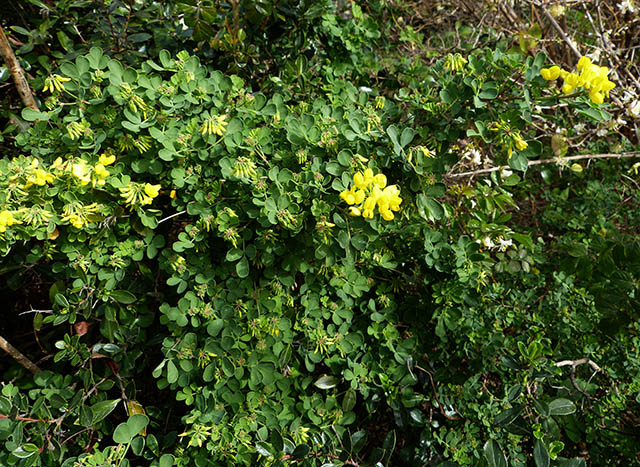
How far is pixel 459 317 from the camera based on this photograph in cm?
175

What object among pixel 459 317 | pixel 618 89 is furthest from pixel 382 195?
pixel 618 89

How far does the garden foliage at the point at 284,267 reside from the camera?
1.42 meters

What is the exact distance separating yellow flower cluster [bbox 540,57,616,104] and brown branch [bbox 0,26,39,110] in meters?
1.68

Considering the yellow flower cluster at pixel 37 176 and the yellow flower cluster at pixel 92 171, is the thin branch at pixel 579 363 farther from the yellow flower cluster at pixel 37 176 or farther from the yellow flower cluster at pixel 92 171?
the yellow flower cluster at pixel 37 176

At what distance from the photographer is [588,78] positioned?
1.32m

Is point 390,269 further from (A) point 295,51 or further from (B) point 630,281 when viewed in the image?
(A) point 295,51

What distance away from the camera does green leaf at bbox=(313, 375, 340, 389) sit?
1.66m

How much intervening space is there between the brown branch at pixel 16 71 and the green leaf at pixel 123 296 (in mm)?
799

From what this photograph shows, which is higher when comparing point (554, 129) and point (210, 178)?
point (210, 178)

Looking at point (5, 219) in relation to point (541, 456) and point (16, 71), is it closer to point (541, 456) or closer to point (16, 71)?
point (16, 71)

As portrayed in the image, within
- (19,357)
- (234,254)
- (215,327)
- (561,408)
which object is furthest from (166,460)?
(561,408)

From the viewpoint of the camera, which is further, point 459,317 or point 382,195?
point 459,317

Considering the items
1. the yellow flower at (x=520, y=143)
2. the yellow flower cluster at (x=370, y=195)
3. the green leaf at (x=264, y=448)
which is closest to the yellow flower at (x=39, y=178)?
the yellow flower cluster at (x=370, y=195)

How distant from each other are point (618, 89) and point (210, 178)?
2.20m
